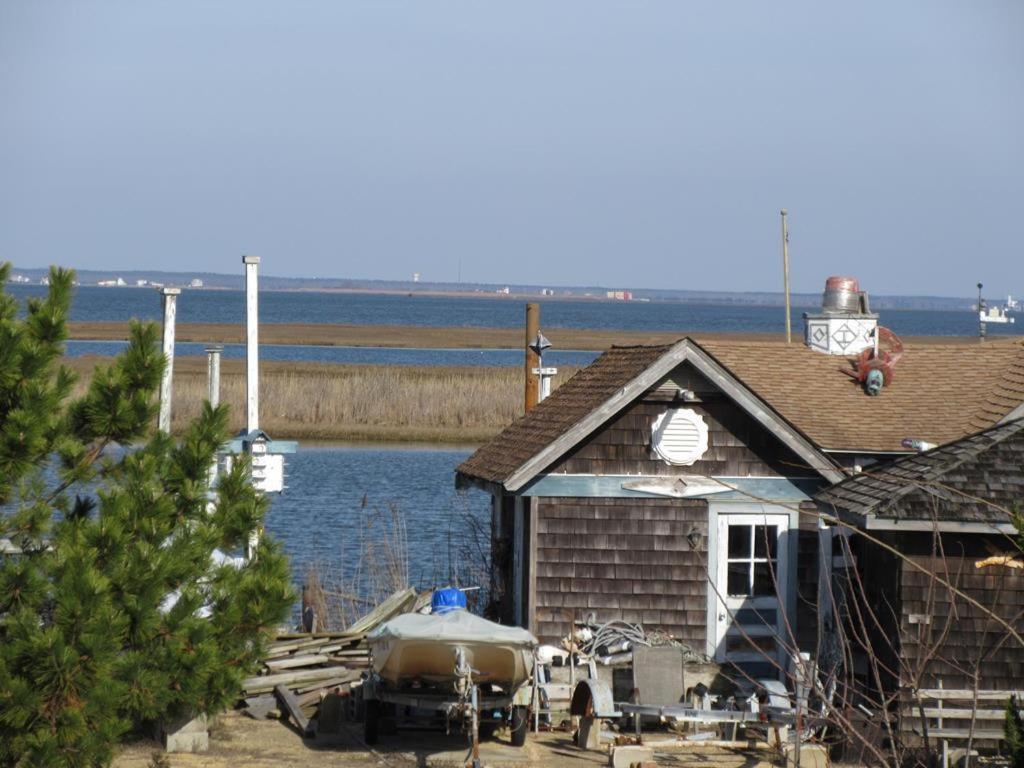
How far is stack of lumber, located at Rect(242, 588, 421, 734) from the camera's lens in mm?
15625

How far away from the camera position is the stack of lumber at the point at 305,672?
15625 mm

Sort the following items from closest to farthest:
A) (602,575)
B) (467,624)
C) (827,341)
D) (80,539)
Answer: (80,539) → (467,624) → (602,575) → (827,341)

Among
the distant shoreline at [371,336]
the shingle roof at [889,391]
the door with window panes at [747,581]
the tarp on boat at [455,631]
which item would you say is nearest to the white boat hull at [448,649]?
the tarp on boat at [455,631]

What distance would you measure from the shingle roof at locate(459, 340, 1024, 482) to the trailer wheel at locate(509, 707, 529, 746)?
8.76ft

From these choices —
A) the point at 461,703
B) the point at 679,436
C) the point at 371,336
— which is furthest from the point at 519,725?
the point at 371,336

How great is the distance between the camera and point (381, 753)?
14219 mm

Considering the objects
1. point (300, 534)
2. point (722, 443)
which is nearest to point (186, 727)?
point (722, 443)

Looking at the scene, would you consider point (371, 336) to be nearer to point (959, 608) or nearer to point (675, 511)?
point (675, 511)

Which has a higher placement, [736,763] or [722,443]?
[722,443]

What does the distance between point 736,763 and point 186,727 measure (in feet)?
16.9

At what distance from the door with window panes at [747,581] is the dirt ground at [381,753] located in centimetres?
185

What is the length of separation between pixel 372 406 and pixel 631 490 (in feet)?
101

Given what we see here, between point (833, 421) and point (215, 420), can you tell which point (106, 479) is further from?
point (833, 421)

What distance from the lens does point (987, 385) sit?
1828 centimetres
